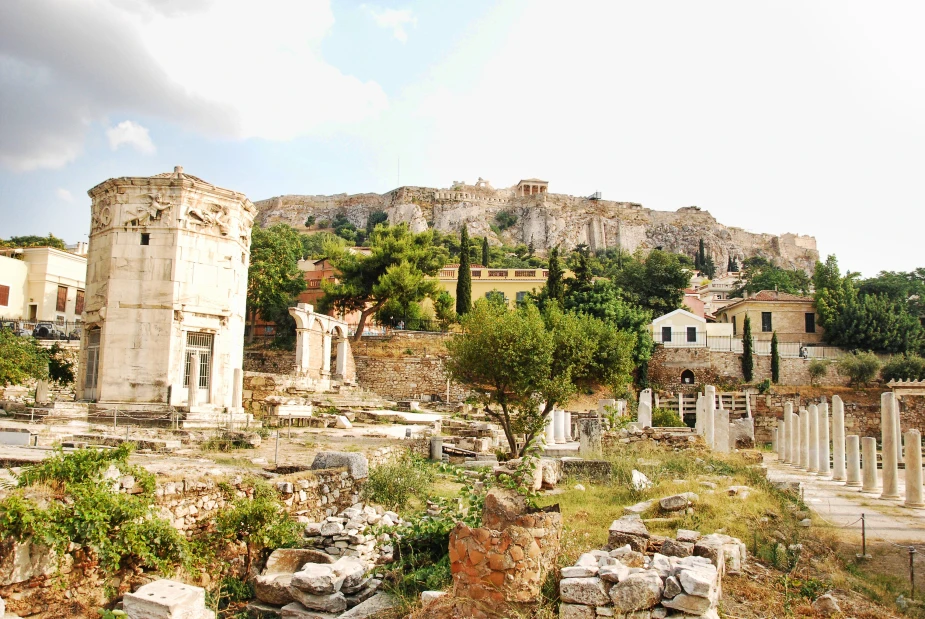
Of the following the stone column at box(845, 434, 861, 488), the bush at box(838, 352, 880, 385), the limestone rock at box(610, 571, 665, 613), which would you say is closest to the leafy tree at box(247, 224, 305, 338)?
the stone column at box(845, 434, 861, 488)

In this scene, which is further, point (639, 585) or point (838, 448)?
point (838, 448)

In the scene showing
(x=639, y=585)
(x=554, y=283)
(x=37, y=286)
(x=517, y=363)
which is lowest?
(x=639, y=585)

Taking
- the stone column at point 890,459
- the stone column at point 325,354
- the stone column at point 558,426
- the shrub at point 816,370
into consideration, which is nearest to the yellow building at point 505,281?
the stone column at point 325,354

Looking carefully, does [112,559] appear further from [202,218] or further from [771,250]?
[771,250]

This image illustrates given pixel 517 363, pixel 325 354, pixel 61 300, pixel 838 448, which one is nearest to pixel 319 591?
pixel 517 363

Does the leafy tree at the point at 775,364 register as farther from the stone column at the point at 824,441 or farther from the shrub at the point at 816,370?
the stone column at the point at 824,441

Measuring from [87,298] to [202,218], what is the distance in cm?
361

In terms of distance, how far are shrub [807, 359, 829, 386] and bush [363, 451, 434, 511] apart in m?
37.3

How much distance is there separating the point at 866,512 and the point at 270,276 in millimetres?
32574

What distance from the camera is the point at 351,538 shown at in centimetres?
848

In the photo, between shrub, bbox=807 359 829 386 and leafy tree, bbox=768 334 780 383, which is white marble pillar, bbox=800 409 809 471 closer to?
leafy tree, bbox=768 334 780 383

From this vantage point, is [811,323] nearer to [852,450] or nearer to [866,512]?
[852,450]

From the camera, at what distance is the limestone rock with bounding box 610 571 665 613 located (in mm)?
5750

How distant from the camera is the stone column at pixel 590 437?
17.5 meters
